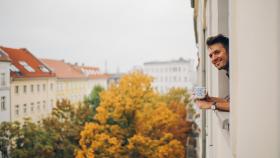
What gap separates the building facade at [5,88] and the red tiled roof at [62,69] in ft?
30.3

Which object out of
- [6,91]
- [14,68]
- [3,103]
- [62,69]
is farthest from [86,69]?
[3,103]

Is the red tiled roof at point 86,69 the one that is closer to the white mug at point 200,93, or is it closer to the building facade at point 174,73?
the building facade at point 174,73

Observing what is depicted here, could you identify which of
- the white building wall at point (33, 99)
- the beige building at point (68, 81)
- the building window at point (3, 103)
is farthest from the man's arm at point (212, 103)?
the beige building at point (68, 81)

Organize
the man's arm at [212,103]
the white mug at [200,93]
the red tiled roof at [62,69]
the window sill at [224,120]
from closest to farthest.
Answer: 1. the window sill at [224,120]
2. the man's arm at [212,103]
3. the white mug at [200,93]
4. the red tiled roof at [62,69]

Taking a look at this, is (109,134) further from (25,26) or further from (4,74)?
(25,26)

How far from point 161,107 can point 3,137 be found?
635 centimetres

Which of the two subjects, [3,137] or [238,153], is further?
[3,137]

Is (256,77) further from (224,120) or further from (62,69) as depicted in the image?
(62,69)

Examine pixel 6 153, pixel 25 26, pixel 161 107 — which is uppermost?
pixel 25 26

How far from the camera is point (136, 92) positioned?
11500 mm

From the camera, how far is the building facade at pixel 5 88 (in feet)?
49.4

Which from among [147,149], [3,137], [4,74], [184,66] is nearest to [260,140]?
[147,149]

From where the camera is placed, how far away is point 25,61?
71.9 feet

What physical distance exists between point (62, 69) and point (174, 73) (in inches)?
961
